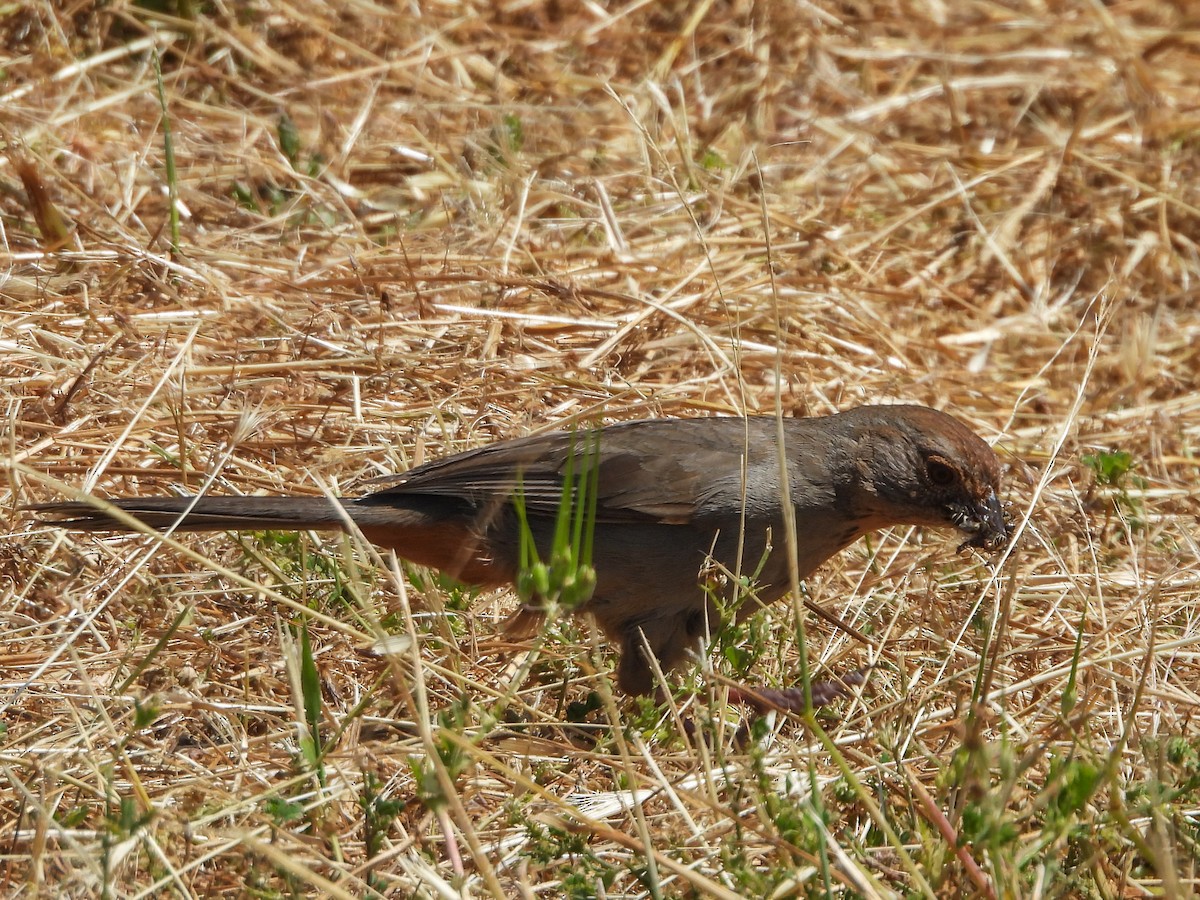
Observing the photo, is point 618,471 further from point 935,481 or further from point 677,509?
point 935,481

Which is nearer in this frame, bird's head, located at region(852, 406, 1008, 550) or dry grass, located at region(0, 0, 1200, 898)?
dry grass, located at region(0, 0, 1200, 898)

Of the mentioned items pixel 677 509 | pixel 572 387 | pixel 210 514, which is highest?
pixel 210 514

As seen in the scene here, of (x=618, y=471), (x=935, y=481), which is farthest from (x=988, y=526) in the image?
(x=618, y=471)

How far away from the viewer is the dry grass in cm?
319

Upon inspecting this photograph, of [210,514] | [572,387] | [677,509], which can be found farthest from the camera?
[572,387]

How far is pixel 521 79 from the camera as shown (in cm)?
743

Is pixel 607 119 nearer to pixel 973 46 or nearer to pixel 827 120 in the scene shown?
pixel 827 120

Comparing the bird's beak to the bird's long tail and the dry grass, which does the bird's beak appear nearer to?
the dry grass

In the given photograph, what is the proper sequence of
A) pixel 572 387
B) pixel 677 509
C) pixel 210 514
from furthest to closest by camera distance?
pixel 572 387, pixel 677 509, pixel 210 514

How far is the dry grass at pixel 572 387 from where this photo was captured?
10.5 ft

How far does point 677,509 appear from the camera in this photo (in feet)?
14.3

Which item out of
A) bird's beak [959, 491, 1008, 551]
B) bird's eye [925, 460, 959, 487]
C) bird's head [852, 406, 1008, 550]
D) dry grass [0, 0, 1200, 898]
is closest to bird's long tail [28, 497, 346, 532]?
dry grass [0, 0, 1200, 898]

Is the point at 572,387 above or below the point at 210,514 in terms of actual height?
below

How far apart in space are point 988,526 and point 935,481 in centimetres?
21
